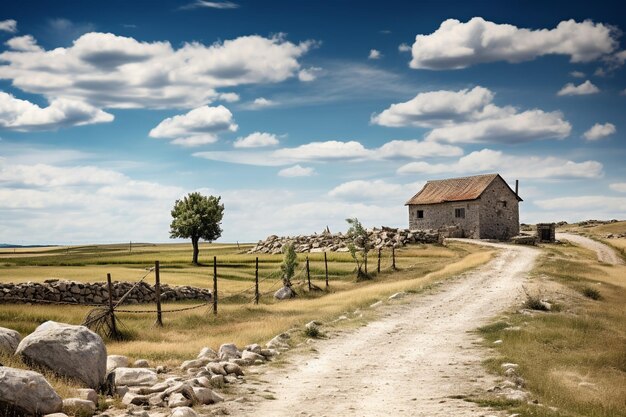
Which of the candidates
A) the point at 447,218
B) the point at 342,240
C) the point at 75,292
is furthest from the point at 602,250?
the point at 75,292

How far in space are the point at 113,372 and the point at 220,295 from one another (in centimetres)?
2425

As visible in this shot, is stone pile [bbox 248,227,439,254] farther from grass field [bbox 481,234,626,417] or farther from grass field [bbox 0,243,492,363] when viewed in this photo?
grass field [bbox 481,234,626,417]

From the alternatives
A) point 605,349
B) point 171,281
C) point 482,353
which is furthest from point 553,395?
point 171,281

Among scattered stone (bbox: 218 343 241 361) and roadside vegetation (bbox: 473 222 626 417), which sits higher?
scattered stone (bbox: 218 343 241 361)

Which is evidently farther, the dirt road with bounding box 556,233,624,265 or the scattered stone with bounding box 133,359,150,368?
the dirt road with bounding box 556,233,624,265

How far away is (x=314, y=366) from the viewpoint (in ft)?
52.8

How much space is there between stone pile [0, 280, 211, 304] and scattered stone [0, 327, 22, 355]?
19.1 meters

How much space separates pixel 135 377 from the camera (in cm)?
1389

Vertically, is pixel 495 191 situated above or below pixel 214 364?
above

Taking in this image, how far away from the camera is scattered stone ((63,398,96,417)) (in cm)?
1099

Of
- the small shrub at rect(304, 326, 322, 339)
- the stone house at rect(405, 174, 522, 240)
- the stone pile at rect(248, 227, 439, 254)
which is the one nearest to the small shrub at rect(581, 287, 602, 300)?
the small shrub at rect(304, 326, 322, 339)

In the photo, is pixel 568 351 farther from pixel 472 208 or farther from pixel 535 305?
pixel 472 208

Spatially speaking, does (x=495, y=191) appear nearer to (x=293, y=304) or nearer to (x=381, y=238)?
(x=381, y=238)

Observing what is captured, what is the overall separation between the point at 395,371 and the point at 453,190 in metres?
71.4
